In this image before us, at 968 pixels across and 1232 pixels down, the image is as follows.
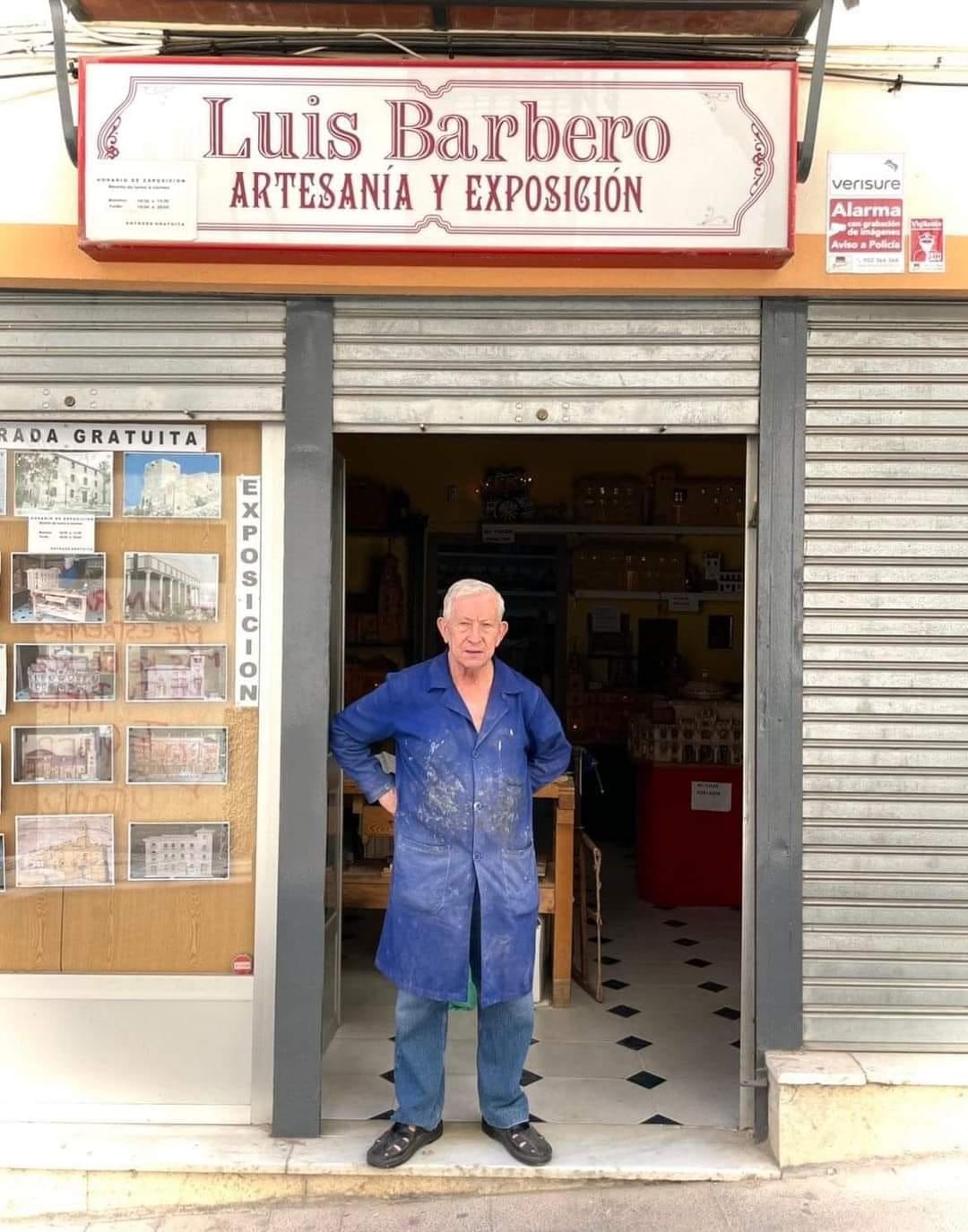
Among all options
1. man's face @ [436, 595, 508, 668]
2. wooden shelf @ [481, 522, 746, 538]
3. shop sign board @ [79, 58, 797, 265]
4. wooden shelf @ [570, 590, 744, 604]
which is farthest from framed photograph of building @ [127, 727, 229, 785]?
wooden shelf @ [570, 590, 744, 604]

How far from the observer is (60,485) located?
3.88 meters

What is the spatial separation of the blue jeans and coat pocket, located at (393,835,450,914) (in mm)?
138

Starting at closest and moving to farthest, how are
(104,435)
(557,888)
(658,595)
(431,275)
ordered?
(431,275)
(104,435)
(557,888)
(658,595)

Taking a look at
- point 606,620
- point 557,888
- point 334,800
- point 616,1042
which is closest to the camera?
point 334,800

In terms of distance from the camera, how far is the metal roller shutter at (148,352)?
12.3 ft

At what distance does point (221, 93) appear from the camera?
11.4 feet

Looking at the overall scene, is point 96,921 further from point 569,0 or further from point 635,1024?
point 569,0

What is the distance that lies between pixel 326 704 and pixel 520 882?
0.90m

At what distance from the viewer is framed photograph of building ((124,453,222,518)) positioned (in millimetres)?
3869

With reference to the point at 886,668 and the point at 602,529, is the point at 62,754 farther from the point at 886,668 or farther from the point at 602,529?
the point at 602,529

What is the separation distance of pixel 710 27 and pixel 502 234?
1026 mm

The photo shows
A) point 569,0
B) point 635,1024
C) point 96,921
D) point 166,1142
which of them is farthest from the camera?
point 635,1024

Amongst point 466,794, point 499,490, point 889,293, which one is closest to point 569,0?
point 889,293

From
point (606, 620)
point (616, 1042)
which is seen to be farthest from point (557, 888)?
point (606, 620)
